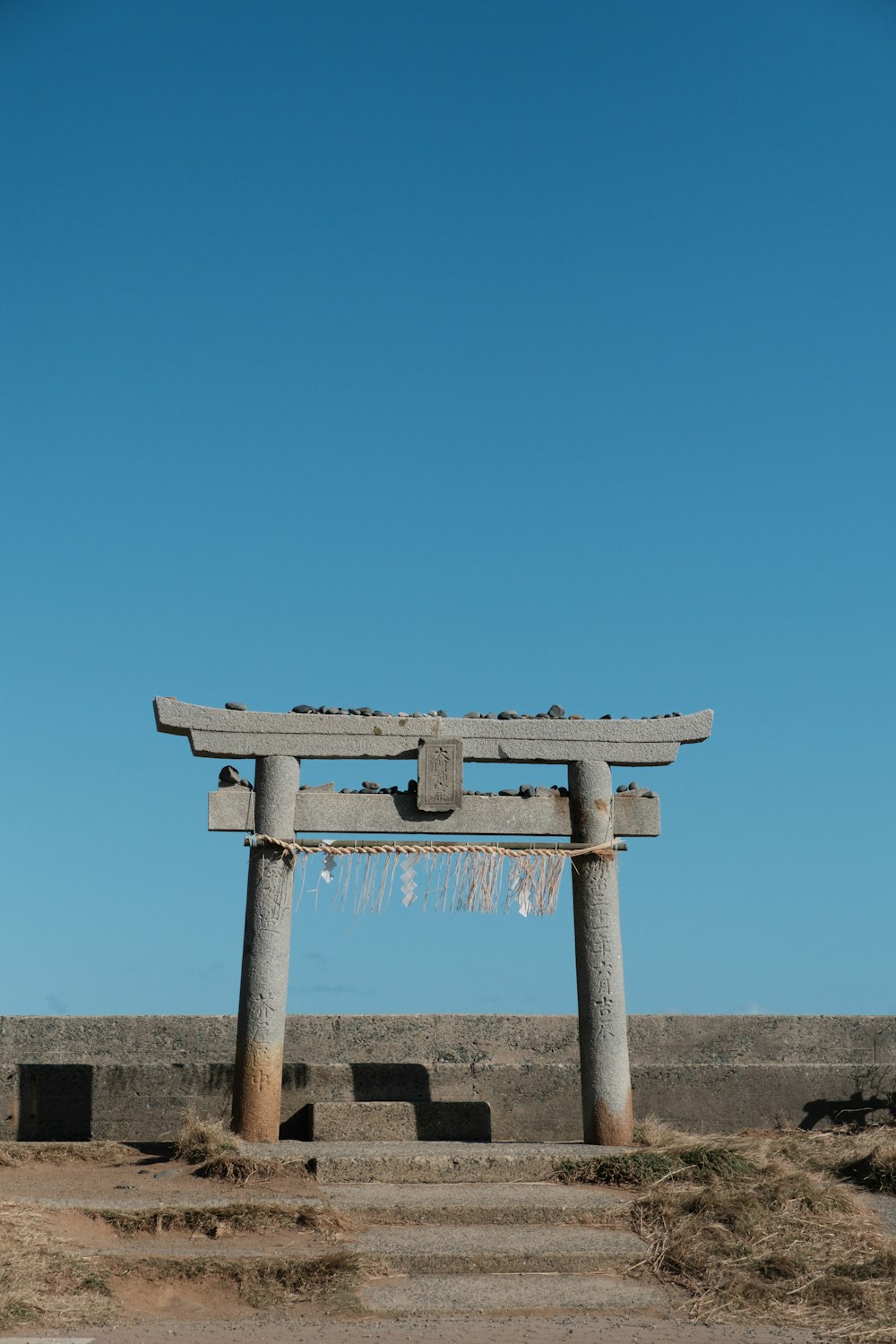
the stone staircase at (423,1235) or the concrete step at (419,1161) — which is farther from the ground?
the concrete step at (419,1161)

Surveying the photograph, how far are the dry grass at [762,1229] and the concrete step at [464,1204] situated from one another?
1.01ft

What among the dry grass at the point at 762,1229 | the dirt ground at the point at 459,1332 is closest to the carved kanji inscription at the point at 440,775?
the dry grass at the point at 762,1229

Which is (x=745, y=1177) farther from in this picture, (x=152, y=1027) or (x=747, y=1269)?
(x=152, y=1027)

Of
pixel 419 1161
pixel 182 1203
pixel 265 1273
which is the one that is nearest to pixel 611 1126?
pixel 419 1161

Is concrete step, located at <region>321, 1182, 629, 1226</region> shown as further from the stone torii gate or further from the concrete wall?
the concrete wall

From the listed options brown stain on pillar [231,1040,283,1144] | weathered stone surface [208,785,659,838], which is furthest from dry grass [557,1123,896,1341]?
weathered stone surface [208,785,659,838]

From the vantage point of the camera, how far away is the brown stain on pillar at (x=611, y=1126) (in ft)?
30.6

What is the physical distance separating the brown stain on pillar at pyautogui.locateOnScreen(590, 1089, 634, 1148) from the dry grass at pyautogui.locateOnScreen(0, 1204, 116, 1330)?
168 inches

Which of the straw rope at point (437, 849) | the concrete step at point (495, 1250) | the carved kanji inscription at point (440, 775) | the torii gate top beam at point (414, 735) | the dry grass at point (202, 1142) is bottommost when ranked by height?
the concrete step at point (495, 1250)

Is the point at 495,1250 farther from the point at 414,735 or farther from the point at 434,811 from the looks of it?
the point at 414,735

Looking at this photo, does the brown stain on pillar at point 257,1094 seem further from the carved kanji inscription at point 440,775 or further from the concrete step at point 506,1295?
the concrete step at point 506,1295

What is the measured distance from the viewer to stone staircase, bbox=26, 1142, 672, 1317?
20.9 feet

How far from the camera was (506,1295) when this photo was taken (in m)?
6.34

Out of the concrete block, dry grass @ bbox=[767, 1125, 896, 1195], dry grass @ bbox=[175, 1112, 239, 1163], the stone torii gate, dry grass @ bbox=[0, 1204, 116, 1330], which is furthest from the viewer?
the concrete block
